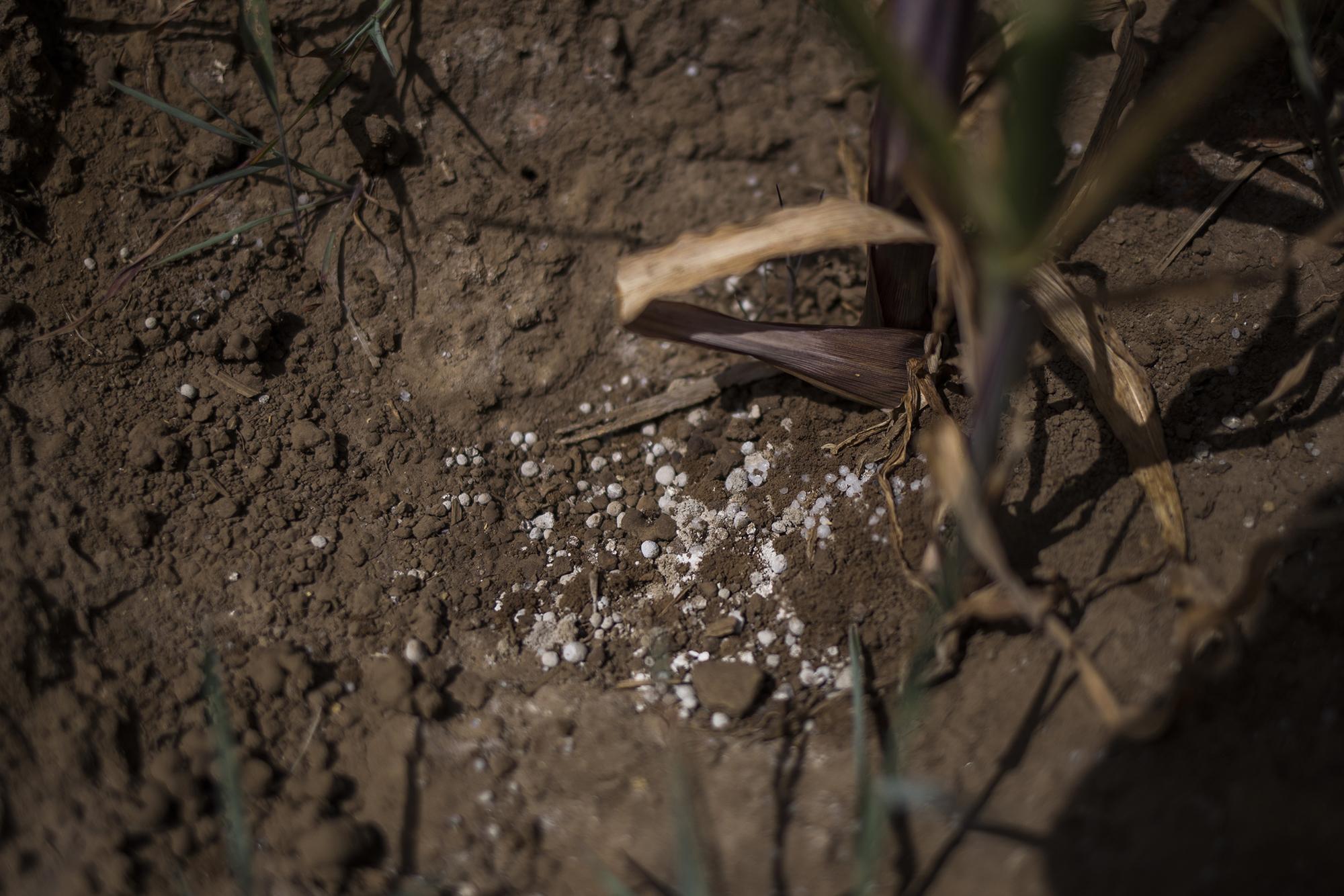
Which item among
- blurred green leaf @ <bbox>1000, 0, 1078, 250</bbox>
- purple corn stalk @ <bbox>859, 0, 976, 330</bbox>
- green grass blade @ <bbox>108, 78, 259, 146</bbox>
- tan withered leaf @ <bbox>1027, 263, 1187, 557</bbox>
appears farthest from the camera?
green grass blade @ <bbox>108, 78, 259, 146</bbox>

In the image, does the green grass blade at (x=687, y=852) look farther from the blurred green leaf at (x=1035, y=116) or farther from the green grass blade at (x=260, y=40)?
the green grass blade at (x=260, y=40)

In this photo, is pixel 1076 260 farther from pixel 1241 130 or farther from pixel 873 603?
pixel 873 603

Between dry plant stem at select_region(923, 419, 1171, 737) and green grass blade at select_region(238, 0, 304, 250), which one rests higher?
green grass blade at select_region(238, 0, 304, 250)

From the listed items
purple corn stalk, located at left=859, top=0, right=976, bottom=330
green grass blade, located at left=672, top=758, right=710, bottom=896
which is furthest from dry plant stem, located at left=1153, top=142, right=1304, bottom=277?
green grass blade, located at left=672, top=758, right=710, bottom=896

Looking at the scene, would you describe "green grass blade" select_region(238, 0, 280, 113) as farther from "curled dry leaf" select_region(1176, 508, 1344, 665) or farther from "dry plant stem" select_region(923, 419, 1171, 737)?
"curled dry leaf" select_region(1176, 508, 1344, 665)

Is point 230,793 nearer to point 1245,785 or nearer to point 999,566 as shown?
point 999,566

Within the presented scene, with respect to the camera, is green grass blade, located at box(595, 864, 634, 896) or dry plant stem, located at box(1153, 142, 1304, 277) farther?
dry plant stem, located at box(1153, 142, 1304, 277)

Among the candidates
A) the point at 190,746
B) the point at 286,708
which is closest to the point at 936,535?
the point at 286,708
